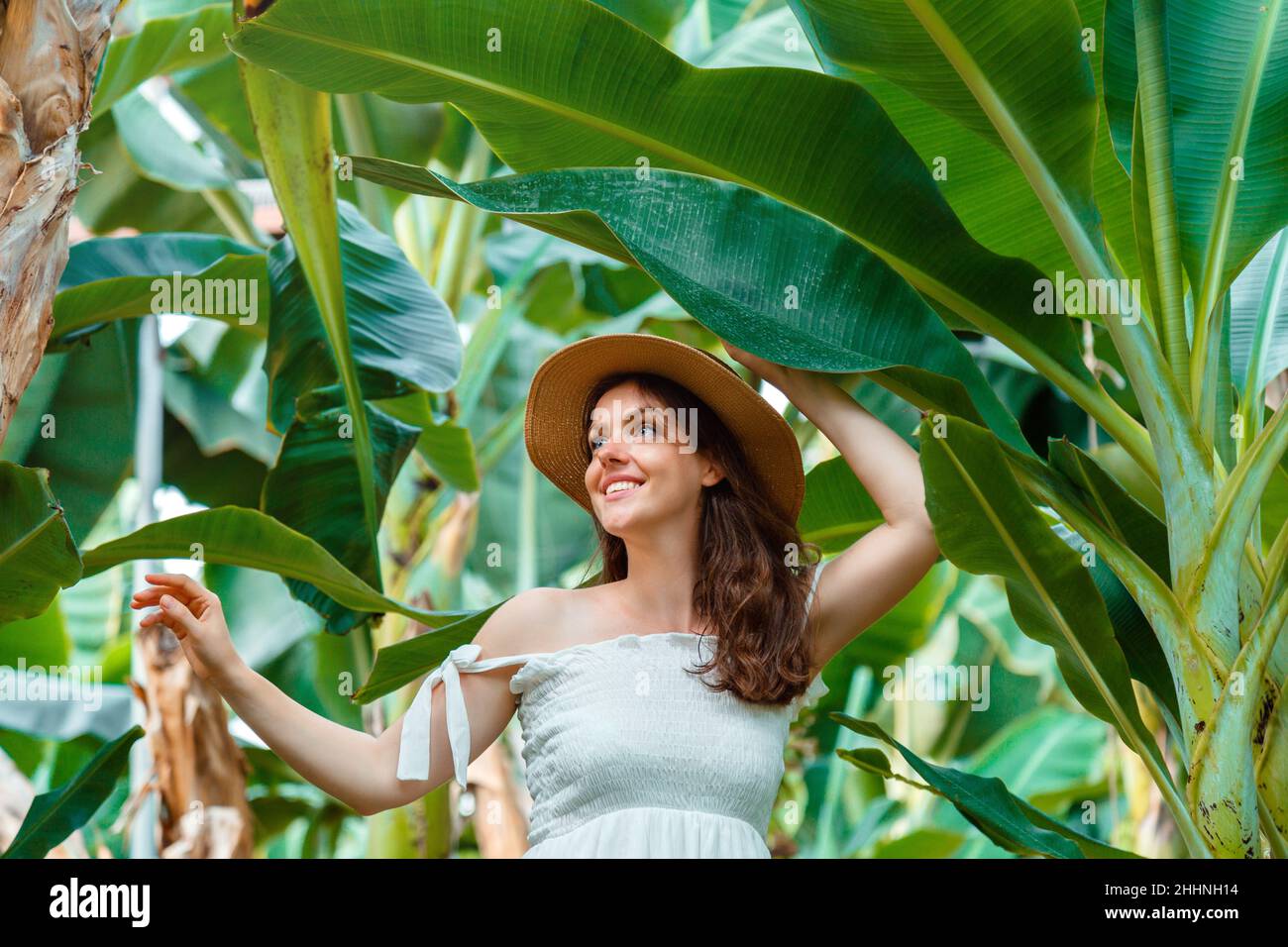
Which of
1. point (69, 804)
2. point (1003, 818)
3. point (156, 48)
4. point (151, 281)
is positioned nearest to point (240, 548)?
point (69, 804)

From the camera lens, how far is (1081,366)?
140 centimetres

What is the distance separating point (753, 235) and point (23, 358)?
0.77 m

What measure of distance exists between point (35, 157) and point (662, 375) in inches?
26.9

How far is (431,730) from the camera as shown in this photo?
1223 millimetres

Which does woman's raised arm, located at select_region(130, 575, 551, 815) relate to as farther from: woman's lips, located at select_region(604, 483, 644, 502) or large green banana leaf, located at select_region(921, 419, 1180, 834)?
large green banana leaf, located at select_region(921, 419, 1180, 834)

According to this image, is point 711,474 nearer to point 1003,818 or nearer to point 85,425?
point 1003,818

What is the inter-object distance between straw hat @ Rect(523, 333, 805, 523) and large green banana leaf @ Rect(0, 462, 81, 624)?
0.59 metres

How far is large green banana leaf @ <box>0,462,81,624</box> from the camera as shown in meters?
1.52

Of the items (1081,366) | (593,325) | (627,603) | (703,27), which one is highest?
(703,27)

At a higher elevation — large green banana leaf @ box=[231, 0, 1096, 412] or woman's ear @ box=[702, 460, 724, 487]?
large green banana leaf @ box=[231, 0, 1096, 412]

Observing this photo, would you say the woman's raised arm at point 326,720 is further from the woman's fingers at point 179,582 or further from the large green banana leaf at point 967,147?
the large green banana leaf at point 967,147

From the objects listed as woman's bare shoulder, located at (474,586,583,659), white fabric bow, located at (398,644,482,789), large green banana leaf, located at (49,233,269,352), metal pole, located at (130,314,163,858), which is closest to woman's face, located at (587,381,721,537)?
woman's bare shoulder, located at (474,586,583,659)
